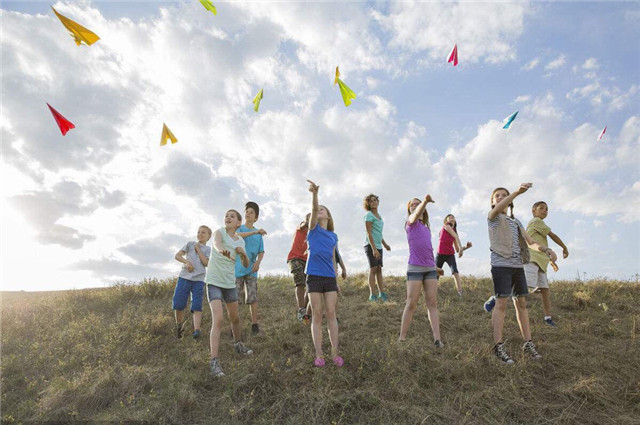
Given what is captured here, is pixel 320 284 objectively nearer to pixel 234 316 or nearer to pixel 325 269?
pixel 325 269

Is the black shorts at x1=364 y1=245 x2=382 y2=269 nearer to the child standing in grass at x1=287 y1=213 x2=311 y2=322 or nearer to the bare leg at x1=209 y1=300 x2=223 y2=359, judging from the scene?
the child standing in grass at x1=287 y1=213 x2=311 y2=322

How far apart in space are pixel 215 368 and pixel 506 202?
4937mm

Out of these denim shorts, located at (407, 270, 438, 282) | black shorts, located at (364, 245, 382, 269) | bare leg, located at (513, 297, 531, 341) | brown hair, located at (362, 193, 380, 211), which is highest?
brown hair, located at (362, 193, 380, 211)

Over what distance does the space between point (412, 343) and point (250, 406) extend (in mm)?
2754

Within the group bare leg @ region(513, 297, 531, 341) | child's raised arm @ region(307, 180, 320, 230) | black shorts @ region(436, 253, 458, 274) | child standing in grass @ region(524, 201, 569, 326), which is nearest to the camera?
child's raised arm @ region(307, 180, 320, 230)

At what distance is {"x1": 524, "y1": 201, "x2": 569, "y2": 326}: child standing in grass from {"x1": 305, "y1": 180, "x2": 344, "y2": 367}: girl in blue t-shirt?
452cm

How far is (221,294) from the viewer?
5746 mm

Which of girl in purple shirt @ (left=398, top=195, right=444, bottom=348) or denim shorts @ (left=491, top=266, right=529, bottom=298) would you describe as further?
girl in purple shirt @ (left=398, top=195, right=444, bottom=348)

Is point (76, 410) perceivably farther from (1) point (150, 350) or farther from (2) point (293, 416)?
(2) point (293, 416)

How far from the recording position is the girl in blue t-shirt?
517 cm

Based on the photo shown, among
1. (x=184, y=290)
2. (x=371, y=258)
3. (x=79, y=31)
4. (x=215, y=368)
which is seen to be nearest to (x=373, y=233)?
(x=371, y=258)

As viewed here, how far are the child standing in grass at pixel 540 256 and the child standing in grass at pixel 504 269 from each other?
1976 millimetres

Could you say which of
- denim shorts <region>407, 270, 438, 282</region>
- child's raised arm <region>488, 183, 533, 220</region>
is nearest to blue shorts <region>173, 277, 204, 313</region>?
denim shorts <region>407, 270, 438, 282</region>

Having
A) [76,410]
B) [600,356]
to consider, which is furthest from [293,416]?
[600,356]
